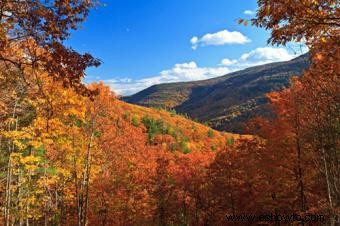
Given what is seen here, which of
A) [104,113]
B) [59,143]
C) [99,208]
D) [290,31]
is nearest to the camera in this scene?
[290,31]

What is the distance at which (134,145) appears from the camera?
129 feet

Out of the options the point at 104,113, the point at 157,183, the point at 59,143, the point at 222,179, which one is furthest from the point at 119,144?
the point at 157,183

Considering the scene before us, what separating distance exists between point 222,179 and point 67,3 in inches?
952

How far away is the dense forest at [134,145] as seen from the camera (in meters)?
7.44

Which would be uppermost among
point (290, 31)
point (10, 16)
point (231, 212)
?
point (10, 16)

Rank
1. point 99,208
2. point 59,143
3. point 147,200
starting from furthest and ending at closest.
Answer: point 147,200
point 99,208
point 59,143

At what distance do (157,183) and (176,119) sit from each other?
4311 inches

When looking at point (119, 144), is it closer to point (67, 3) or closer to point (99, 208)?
point (99, 208)

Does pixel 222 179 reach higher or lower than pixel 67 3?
lower

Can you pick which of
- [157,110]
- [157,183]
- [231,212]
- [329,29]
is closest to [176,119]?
[157,110]

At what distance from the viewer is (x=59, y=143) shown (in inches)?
908

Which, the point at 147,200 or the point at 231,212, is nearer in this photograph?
the point at 231,212

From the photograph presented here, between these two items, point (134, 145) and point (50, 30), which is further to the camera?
point (134, 145)

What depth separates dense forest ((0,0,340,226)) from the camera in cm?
744
